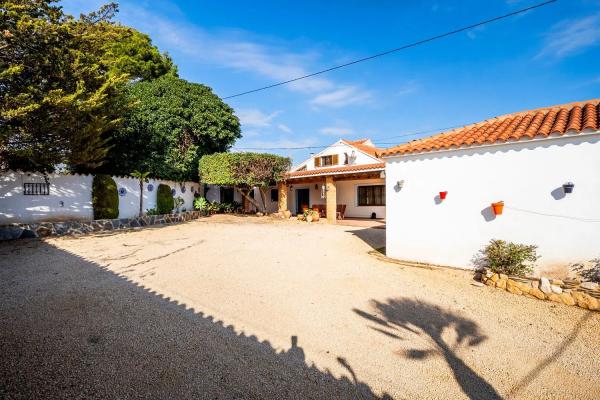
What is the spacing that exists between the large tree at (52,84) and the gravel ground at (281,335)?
488cm

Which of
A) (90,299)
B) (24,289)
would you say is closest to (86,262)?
(24,289)

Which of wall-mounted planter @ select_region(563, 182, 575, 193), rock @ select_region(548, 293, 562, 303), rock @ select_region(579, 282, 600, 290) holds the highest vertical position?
wall-mounted planter @ select_region(563, 182, 575, 193)

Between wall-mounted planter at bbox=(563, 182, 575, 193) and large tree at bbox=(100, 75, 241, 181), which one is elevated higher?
large tree at bbox=(100, 75, 241, 181)

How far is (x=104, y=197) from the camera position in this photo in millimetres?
13945

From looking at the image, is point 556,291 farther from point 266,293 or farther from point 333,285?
point 266,293

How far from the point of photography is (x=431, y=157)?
7449 millimetres

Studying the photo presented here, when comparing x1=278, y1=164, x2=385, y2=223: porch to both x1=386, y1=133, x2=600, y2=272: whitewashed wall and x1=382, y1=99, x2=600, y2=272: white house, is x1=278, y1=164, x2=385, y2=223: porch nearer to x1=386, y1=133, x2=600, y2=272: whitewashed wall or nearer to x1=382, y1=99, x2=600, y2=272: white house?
x1=382, y1=99, x2=600, y2=272: white house

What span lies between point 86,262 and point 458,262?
961 cm

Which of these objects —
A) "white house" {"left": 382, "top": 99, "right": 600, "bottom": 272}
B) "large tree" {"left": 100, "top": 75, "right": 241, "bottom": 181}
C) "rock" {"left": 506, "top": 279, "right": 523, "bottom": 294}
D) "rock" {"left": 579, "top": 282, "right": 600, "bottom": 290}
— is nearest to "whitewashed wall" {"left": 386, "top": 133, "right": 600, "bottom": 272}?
"white house" {"left": 382, "top": 99, "right": 600, "bottom": 272}

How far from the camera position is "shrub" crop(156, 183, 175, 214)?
17.5 m

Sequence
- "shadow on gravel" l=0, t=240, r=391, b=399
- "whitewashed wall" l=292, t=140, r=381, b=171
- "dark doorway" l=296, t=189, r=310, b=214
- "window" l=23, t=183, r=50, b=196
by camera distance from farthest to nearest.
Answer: "dark doorway" l=296, t=189, r=310, b=214 → "whitewashed wall" l=292, t=140, r=381, b=171 → "window" l=23, t=183, r=50, b=196 → "shadow on gravel" l=0, t=240, r=391, b=399

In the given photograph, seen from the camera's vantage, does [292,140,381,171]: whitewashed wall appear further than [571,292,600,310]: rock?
Yes

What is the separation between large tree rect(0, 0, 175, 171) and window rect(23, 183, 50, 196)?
0.71 m

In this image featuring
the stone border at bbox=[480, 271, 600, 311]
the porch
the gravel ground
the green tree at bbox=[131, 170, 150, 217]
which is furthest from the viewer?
the porch
